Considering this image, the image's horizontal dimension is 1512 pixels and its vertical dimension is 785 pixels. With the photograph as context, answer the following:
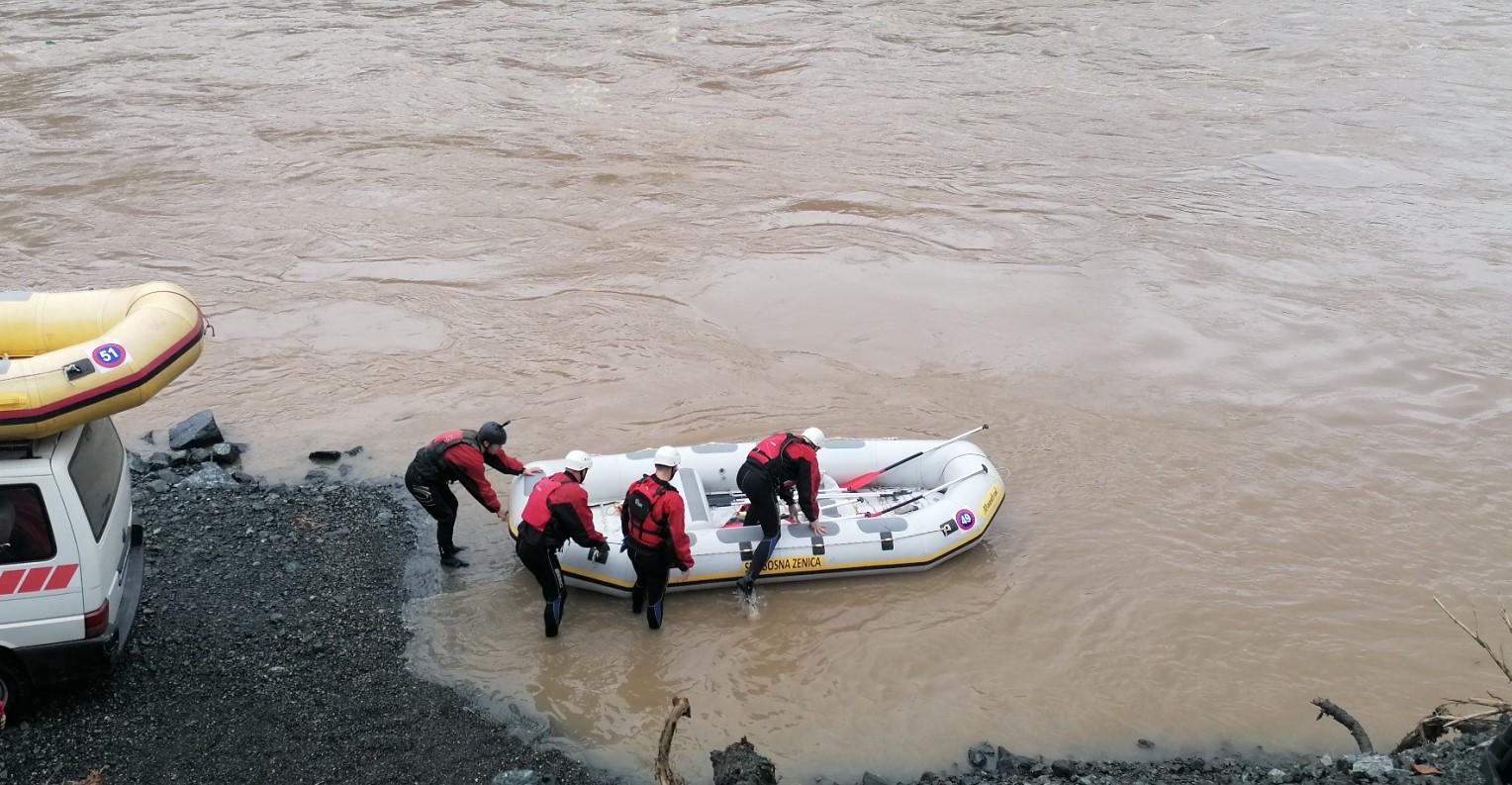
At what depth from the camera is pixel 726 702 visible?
7223mm

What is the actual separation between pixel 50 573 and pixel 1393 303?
14.3 metres

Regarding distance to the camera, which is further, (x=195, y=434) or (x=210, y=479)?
(x=195, y=434)

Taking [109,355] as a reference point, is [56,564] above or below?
below

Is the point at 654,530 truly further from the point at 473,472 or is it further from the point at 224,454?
the point at 224,454

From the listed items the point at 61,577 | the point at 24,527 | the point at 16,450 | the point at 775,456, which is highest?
the point at 16,450

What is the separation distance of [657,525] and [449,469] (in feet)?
5.26

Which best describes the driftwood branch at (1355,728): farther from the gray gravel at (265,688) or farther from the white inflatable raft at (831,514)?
the gray gravel at (265,688)

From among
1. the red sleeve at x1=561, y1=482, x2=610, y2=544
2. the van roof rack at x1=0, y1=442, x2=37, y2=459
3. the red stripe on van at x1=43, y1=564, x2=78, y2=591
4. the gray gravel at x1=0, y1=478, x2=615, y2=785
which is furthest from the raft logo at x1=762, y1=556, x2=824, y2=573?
the van roof rack at x1=0, y1=442, x2=37, y2=459

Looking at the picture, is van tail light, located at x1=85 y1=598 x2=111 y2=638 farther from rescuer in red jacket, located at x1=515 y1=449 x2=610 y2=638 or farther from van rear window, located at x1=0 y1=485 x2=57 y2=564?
rescuer in red jacket, located at x1=515 y1=449 x2=610 y2=638

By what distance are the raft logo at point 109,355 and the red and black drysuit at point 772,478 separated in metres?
3.91

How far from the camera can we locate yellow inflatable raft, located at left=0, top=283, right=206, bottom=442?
5.37 meters

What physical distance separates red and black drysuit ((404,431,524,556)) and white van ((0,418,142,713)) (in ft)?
6.67

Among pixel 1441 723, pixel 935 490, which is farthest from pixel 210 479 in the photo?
pixel 1441 723

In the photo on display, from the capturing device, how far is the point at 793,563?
8.09 m
